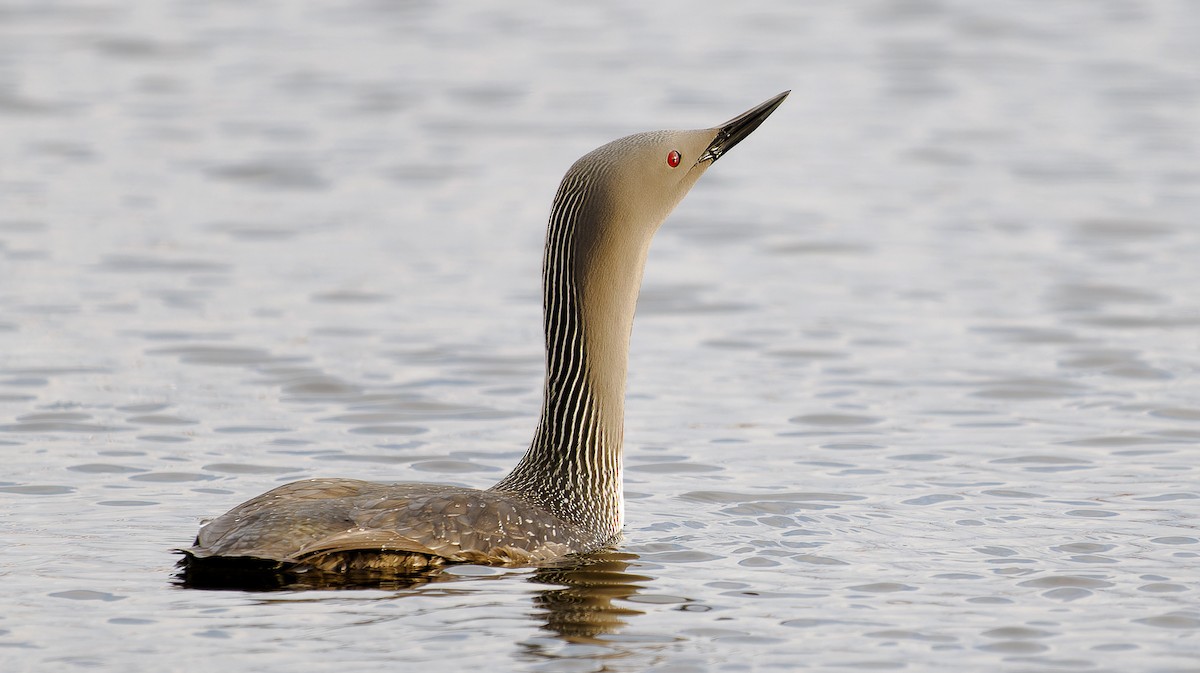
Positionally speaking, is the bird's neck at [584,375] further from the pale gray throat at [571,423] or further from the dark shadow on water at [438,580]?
the dark shadow on water at [438,580]

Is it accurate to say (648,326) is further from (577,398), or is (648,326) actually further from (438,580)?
(438,580)

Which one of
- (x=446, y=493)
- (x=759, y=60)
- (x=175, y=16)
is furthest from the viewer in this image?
(x=175, y=16)

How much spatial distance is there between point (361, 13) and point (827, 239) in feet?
35.3

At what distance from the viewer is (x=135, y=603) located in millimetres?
7105

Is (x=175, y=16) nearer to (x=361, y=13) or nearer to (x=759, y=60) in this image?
(x=361, y=13)

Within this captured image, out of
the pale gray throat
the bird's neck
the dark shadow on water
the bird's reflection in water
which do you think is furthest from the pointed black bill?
the dark shadow on water

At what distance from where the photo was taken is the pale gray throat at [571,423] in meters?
8.12

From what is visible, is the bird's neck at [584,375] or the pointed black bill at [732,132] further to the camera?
the pointed black bill at [732,132]

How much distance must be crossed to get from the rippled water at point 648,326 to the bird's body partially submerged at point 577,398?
0.20m

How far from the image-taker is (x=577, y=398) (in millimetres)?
8281

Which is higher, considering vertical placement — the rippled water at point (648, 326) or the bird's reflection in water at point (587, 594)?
the rippled water at point (648, 326)

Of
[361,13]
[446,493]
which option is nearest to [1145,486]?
[446,493]

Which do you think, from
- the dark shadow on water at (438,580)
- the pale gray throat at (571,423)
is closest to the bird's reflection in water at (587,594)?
the dark shadow on water at (438,580)

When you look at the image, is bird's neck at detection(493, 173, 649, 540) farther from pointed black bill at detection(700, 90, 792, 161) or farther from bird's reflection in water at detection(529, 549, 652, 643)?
pointed black bill at detection(700, 90, 792, 161)
